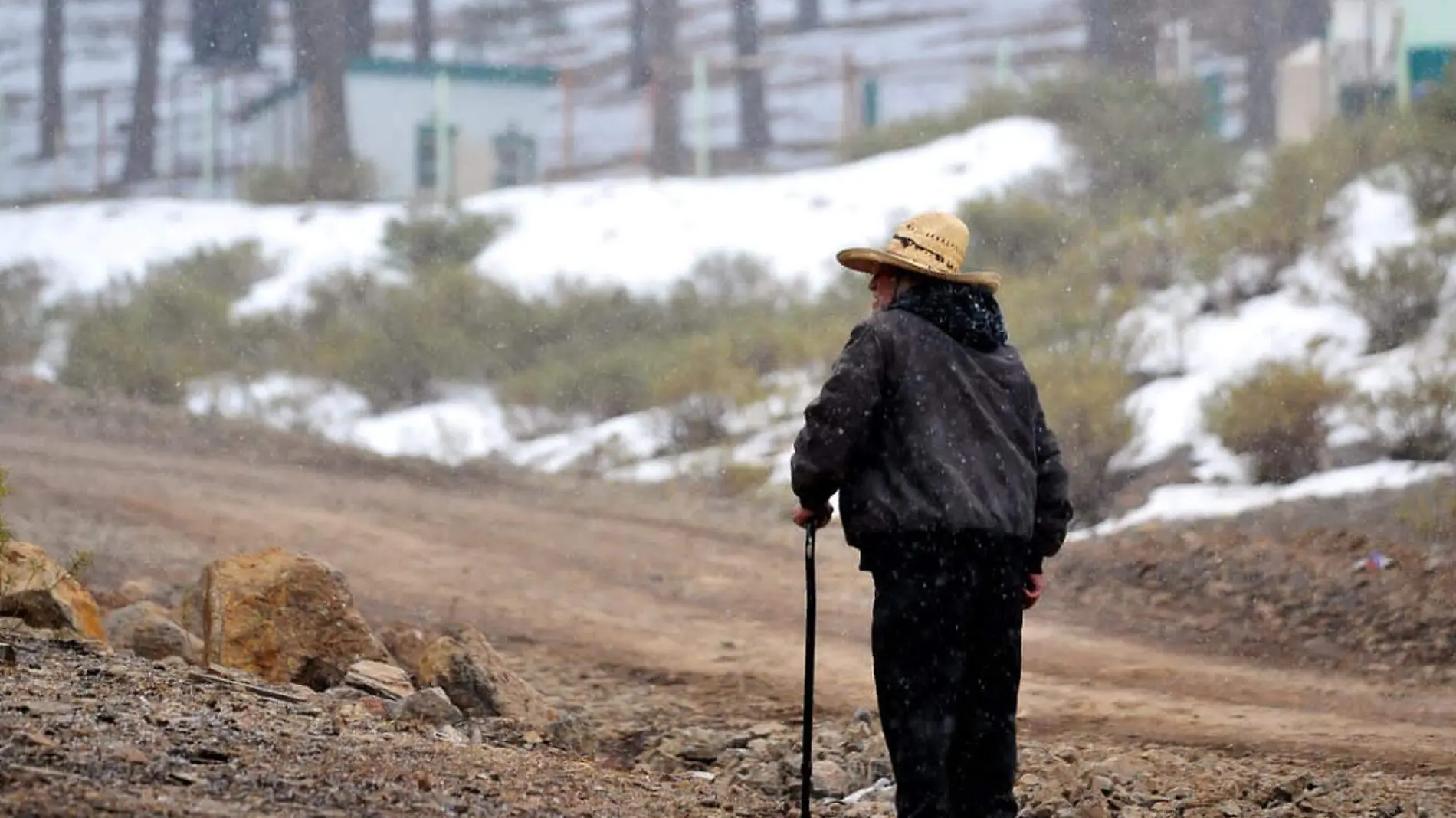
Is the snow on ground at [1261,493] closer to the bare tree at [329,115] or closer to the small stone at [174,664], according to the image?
the small stone at [174,664]

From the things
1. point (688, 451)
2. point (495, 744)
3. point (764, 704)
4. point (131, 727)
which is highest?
point (131, 727)

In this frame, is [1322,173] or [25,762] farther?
[1322,173]

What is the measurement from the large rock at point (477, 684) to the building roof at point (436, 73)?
99.8 feet

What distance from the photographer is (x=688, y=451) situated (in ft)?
59.2

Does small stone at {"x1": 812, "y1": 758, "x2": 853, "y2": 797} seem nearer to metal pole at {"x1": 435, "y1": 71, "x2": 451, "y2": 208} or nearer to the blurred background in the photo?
the blurred background

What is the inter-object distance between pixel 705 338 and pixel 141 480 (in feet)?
28.1

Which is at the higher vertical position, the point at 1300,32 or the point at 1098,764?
the point at 1300,32

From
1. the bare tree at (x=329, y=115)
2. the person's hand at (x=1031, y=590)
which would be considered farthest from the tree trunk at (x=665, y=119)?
the person's hand at (x=1031, y=590)

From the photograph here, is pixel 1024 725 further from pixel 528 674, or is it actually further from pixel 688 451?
pixel 688 451

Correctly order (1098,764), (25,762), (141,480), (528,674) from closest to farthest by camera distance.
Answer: (25,762)
(1098,764)
(528,674)
(141,480)

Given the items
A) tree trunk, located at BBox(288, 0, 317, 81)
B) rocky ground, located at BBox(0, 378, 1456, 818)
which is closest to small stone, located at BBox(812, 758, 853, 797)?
rocky ground, located at BBox(0, 378, 1456, 818)

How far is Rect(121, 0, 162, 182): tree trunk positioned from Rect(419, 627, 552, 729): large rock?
39987 millimetres

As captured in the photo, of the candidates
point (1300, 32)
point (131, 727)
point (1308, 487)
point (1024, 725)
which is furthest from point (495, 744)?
point (1300, 32)

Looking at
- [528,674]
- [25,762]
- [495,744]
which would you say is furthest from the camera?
[528,674]
